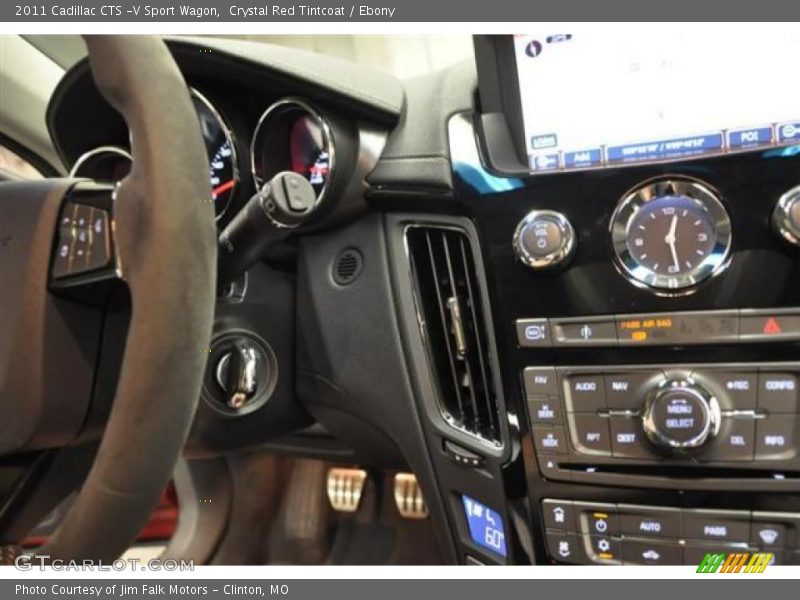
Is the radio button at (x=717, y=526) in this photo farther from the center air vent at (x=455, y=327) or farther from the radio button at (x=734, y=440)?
the center air vent at (x=455, y=327)

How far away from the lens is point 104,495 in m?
0.53

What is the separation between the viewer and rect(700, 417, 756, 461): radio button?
2.55 ft

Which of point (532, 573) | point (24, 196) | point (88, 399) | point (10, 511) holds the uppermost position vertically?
point (24, 196)

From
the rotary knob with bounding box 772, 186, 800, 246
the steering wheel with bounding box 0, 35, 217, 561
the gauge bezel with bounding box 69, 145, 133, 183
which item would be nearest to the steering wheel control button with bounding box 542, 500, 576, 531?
the rotary knob with bounding box 772, 186, 800, 246

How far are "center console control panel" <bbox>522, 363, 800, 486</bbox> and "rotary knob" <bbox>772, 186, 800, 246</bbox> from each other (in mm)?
148

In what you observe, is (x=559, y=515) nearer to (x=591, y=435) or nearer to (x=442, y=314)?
(x=591, y=435)

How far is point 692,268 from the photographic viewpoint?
0.79m

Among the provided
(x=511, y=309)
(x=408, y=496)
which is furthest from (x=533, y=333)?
(x=408, y=496)

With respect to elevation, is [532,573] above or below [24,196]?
below

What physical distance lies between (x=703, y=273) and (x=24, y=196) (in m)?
0.80

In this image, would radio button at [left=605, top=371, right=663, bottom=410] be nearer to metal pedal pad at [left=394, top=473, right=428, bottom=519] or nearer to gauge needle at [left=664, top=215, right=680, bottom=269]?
gauge needle at [left=664, top=215, right=680, bottom=269]

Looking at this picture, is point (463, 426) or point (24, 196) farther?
point (463, 426)
